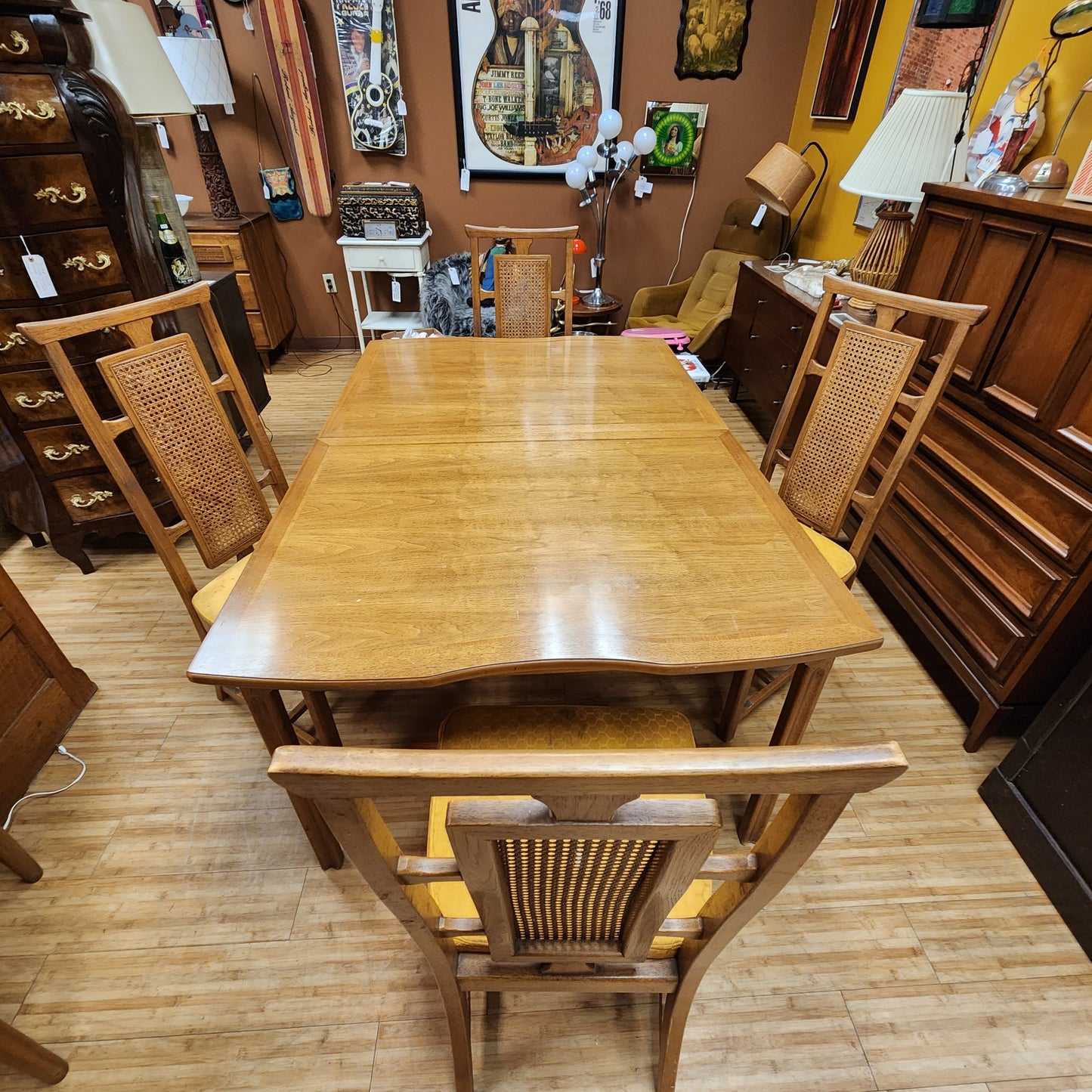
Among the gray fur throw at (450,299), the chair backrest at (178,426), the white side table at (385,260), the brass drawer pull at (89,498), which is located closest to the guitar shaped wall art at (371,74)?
the white side table at (385,260)

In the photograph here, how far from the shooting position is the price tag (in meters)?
1.83

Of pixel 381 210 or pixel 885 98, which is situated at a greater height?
pixel 885 98

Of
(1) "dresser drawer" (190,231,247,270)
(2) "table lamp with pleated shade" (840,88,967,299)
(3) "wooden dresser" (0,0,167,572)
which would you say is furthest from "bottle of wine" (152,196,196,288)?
(2) "table lamp with pleated shade" (840,88,967,299)

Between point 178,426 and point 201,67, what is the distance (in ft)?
9.55

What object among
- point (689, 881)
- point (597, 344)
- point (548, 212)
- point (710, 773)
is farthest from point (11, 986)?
point (548, 212)

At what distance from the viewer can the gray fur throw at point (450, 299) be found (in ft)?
11.9

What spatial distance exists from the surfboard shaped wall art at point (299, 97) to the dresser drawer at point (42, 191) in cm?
220

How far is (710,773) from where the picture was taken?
0.47 metres

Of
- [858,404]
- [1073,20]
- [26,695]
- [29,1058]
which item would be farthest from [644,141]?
[29,1058]

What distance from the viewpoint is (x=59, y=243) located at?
6.15ft

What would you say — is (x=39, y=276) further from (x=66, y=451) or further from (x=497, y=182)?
(x=497, y=182)

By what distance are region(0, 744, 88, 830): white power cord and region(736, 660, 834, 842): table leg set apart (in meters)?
1.77

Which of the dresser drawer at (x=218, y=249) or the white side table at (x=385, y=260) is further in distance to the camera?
the white side table at (x=385, y=260)

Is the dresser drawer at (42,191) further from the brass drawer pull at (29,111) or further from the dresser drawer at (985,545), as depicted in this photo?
the dresser drawer at (985,545)
